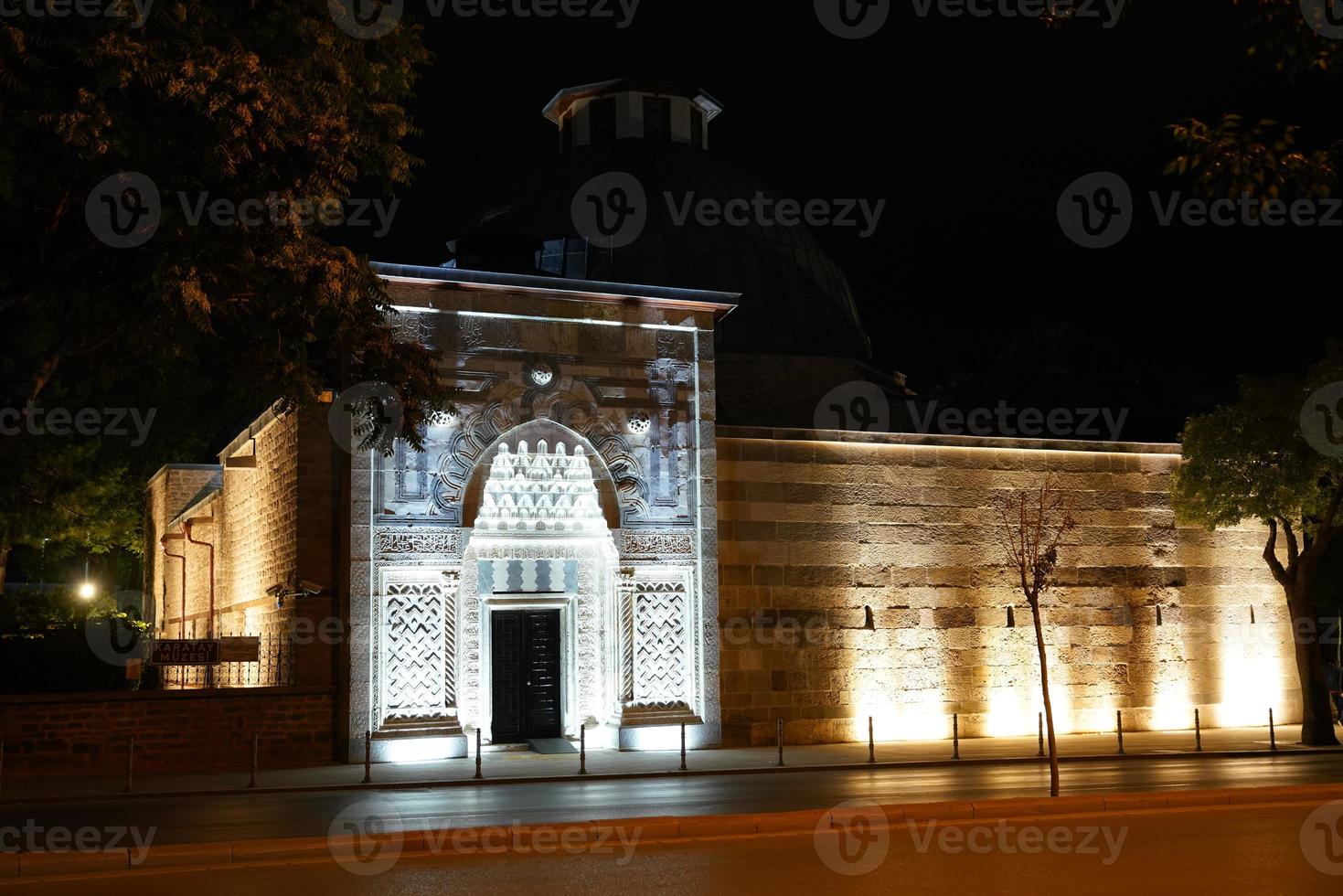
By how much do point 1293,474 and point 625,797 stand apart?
14.1 meters

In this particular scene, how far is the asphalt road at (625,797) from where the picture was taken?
1376 cm

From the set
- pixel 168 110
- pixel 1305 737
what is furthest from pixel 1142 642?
pixel 168 110

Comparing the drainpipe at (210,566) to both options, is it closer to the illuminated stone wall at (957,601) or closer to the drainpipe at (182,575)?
the drainpipe at (182,575)

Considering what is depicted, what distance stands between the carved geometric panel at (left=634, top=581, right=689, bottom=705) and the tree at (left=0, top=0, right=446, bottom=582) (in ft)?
19.7

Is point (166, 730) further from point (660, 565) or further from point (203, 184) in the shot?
point (203, 184)

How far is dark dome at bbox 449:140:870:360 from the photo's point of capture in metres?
34.3

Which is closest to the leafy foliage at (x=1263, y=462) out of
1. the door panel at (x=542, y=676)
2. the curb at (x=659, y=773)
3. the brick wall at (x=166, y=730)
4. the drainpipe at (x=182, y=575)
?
the curb at (x=659, y=773)

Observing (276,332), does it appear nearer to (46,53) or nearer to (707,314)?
(46,53)

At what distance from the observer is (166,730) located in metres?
20.4

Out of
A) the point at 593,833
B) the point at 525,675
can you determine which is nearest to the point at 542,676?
the point at 525,675

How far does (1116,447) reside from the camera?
87.6ft

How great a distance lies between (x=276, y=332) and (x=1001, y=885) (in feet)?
37.8

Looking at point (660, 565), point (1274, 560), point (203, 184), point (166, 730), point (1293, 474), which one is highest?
point (203, 184)

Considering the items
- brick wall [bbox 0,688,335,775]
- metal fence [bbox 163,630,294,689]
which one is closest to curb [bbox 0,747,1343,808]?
brick wall [bbox 0,688,335,775]
